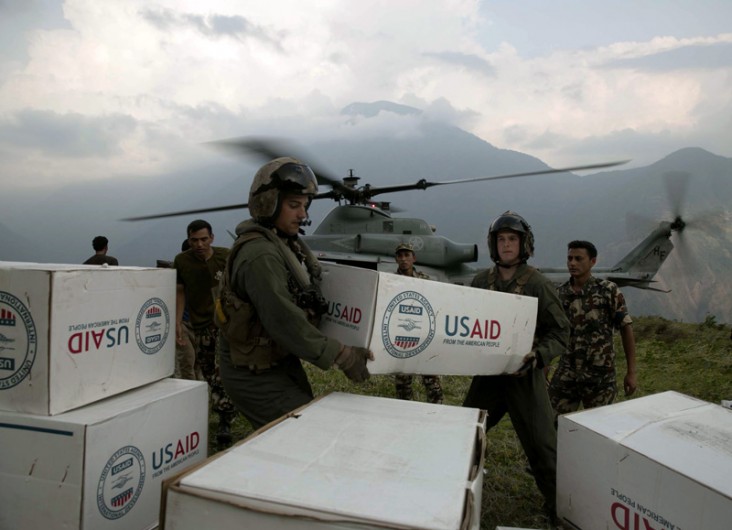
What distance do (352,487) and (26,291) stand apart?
4.59 feet

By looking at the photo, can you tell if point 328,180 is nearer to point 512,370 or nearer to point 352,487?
point 512,370

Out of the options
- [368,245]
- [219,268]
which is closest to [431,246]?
[368,245]

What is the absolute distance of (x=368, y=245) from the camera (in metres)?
11.2

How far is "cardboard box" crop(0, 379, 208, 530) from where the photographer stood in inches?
Answer: 66.3

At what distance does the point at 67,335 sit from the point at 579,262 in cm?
381

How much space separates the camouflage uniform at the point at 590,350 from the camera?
3990 mm

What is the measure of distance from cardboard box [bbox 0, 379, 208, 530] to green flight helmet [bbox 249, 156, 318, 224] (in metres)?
1.06

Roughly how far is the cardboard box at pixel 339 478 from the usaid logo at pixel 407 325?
0.53m

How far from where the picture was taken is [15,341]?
5.86 feet

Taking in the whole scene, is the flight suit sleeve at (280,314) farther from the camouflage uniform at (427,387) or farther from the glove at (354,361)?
the camouflage uniform at (427,387)

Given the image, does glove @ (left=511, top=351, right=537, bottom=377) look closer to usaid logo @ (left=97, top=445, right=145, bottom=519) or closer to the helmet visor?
the helmet visor

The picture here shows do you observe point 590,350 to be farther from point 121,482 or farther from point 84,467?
point 84,467

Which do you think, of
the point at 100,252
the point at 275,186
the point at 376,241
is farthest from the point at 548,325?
the point at 376,241

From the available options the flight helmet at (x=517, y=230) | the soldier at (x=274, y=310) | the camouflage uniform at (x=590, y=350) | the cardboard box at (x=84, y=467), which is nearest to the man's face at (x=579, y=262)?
the camouflage uniform at (x=590, y=350)
